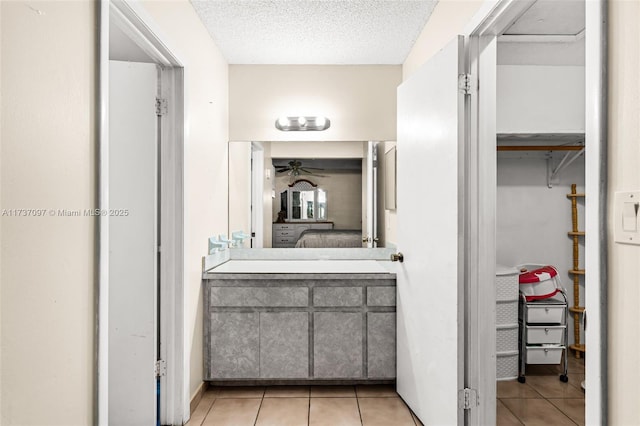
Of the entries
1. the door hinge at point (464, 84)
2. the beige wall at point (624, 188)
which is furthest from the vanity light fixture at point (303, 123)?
the beige wall at point (624, 188)

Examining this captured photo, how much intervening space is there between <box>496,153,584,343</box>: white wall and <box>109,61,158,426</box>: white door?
2.69 metres

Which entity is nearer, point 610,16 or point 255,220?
point 610,16

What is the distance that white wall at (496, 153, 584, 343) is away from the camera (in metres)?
3.52

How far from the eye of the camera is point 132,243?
223 cm

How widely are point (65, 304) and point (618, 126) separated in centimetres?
155

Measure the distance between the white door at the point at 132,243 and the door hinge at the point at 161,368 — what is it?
51 millimetres

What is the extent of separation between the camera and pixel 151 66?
88.6 inches

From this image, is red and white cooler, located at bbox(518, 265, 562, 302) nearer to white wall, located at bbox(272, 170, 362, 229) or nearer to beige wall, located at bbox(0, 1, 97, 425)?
white wall, located at bbox(272, 170, 362, 229)

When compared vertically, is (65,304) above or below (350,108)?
below

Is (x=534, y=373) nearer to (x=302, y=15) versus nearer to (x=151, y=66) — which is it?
(x=302, y=15)

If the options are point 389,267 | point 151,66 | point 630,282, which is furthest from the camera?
point 389,267

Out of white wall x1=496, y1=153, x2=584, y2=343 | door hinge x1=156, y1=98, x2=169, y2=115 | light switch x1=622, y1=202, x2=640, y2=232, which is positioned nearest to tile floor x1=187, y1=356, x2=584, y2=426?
white wall x1=496, y1=153, x2=584, y2=343

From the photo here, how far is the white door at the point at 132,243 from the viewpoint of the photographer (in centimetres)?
221

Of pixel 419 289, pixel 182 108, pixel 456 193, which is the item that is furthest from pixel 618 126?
pixel 182 108
